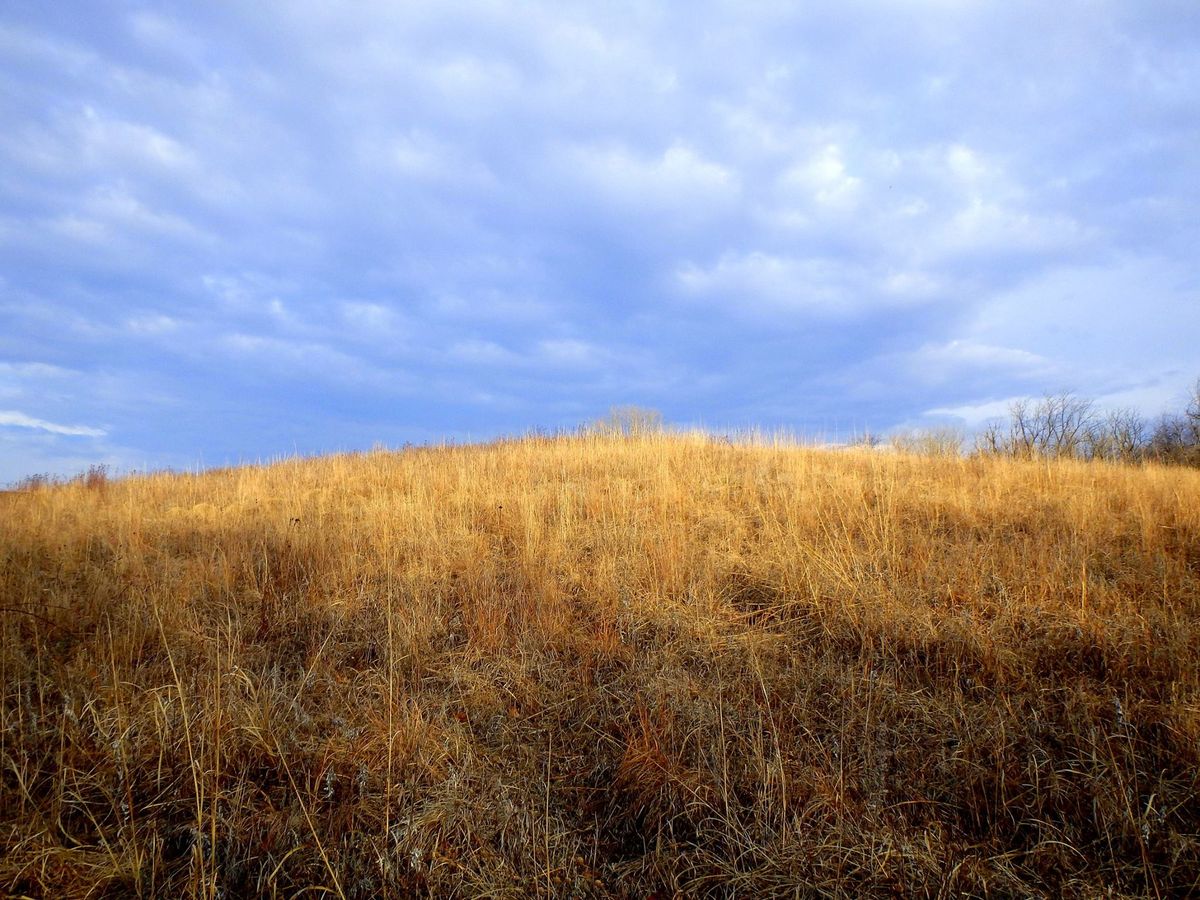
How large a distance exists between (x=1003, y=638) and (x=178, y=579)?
718cm

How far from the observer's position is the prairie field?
2398 mm

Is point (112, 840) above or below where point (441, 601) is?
below

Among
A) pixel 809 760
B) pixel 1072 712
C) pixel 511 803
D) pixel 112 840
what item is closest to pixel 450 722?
pixel 511 803

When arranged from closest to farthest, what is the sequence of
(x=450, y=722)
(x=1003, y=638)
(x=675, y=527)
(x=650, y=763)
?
(x=650, y=763) < (x=450, y=722) < (x=1003, y=638) < (x=675, y=527)

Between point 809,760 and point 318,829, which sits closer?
point 318,829

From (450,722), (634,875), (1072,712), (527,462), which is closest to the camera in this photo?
(634,875)

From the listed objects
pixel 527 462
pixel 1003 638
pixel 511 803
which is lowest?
pixel 511 803

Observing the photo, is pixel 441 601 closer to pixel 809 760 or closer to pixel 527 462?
pixel 809 760

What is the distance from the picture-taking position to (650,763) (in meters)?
2.91

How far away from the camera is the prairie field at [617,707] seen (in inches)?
94.4

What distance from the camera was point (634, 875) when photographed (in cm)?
240

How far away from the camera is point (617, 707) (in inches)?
140

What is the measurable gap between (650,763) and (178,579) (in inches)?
200

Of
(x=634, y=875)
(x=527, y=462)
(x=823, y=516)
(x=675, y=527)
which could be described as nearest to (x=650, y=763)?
(x=634, y=875)
